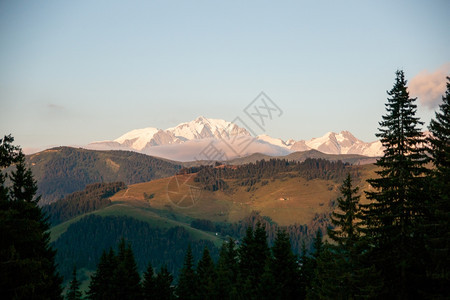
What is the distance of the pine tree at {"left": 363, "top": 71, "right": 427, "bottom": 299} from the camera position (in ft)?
126

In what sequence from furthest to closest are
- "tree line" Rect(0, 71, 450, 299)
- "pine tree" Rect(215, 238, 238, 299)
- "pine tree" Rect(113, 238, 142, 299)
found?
1. "pine tree" Rect(113, 238, 142, 299)
2. "pine tree" Rect(215, 238, 238, 299)
3. "tree line" Rect(0, 71, 450, 299)

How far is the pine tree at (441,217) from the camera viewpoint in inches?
1201

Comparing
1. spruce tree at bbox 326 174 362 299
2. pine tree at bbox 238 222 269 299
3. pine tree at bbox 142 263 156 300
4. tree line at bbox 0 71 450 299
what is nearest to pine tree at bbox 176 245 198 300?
pine tree at bbox 142 263 156 300

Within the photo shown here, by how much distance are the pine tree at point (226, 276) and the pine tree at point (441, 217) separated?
94.6 ft

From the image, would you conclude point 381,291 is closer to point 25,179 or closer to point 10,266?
point 10,266

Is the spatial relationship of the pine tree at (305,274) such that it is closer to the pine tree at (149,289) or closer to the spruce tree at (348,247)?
the pine tree at (149,289)

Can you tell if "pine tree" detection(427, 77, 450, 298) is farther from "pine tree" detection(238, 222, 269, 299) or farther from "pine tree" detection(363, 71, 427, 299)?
"pine tree" detection(238, 222, 269, 299)

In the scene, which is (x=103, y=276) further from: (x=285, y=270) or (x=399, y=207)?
(x=399, y=207)

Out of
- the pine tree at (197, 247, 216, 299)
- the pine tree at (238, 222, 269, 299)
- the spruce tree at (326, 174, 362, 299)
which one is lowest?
the pine tree at (197, 247, 216, 299)

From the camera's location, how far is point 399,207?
39719 millimetres

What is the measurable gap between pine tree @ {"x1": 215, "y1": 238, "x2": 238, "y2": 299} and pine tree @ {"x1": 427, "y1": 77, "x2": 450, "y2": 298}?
28.8 meters

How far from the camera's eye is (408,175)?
3988 cm

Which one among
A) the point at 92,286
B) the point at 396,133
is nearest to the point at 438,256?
the point at 396,133

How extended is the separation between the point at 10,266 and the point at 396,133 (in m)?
33.5
